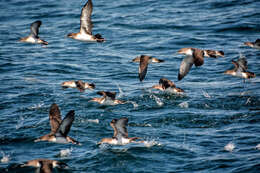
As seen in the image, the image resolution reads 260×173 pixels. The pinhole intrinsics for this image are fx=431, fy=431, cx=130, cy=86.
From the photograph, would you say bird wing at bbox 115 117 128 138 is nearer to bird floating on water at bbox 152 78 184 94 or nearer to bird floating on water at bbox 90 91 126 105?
bird floating on water at bbox 90 91 126 105

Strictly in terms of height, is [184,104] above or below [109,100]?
below

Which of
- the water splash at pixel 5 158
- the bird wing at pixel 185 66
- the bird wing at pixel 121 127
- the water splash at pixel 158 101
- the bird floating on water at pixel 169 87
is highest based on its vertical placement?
the bird wing at pixel 185 66

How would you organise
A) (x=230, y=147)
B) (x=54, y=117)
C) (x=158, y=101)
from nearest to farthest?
(x=54, y=117) < (x=230, y=147) < (x=158, y=101)

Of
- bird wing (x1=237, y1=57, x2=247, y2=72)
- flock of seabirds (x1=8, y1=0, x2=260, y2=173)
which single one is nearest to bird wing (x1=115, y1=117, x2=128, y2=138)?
flock of seabirds (x1=8, y1=0, x2=260, y2=173)

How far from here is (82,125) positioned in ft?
41.9

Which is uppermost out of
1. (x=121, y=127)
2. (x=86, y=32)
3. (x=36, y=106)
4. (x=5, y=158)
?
(x=86, y=32)

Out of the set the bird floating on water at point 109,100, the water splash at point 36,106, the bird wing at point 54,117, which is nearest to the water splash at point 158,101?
the bird floating on water at point 109,100

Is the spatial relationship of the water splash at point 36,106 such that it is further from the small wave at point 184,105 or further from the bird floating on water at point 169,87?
the small wave at point 184,105

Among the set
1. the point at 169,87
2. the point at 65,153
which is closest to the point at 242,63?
the point at 169,87

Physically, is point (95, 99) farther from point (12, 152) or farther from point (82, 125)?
point (12, 152)

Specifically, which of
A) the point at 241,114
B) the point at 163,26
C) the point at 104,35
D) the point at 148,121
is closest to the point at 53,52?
the point at 104,35

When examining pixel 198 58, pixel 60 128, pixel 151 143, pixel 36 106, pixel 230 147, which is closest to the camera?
pixel 60 128

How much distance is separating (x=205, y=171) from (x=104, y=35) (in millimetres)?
15012

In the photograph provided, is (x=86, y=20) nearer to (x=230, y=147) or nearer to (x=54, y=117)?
(x=54, y=117)
